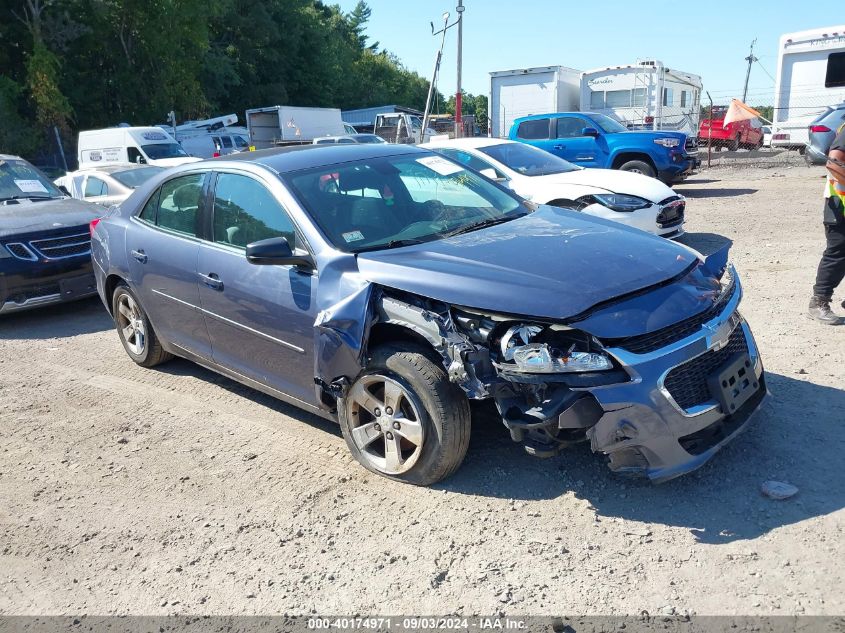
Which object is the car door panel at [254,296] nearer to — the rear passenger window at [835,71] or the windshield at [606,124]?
the windshield at [606,124]

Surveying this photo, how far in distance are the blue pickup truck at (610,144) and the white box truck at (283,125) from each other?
16.8 m

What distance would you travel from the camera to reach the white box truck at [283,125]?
31031 mm

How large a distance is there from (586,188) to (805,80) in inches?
518

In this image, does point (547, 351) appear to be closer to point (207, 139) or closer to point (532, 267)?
point (532, 267)

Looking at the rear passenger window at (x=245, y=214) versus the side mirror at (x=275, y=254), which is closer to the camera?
the side mirror at (x=275, y=254)

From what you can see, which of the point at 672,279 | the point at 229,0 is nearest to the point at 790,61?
the point at 672,279

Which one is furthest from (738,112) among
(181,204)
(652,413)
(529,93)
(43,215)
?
(652,413)

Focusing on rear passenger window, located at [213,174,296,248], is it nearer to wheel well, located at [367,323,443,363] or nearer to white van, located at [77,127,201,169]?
wheel well, located at [367,323,443,363]

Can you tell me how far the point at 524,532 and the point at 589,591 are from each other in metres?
0.48

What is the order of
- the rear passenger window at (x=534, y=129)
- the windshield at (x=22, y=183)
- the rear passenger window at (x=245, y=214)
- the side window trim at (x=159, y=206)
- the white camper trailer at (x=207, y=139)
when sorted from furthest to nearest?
the white camper trailer at (x=207, y=139)
the rear passenger window at (x=534, y=129)
the windshield at (x=22, y=183)
the side window trim at (x=159, y=206)
the rear passenger window at (x=245, y=214)

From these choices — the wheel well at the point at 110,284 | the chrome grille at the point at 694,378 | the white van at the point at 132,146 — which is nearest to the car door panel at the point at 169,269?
the wheel well at the point at 110,284

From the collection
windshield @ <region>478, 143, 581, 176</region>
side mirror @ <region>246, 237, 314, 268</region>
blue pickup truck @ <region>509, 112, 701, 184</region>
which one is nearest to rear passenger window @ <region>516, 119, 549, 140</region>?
blue pickup truck @ <region>509, 112, 701, 184</region>

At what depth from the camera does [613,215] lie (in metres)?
8.44

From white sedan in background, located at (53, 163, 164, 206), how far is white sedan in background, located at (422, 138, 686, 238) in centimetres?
513
